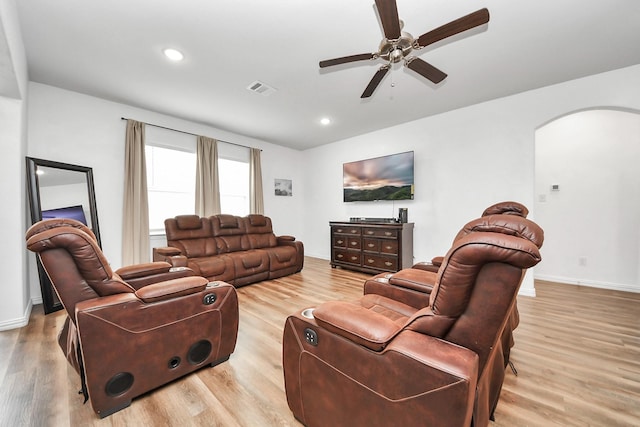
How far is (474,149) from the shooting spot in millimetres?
3709

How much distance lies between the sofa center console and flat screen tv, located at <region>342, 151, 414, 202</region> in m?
0.50

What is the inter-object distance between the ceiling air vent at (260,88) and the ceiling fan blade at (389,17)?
1.82m

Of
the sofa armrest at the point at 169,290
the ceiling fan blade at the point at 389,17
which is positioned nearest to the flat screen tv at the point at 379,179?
the ceiling fan blade at the point at 389,17

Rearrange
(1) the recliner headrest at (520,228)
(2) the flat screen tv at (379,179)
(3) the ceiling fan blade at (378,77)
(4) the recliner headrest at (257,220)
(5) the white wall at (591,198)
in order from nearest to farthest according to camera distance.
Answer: (1) the recliner headrest at (520,228), (3) the ceiling fan blade at (378,77), (5) the white wall at (591,198), (2) the flat screen tv at (379,179), (4) the recliner headrest at (257,220)

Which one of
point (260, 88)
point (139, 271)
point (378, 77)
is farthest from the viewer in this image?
point (260, 88)

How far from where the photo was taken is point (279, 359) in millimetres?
1867

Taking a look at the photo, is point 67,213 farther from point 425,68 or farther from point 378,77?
point 425,68

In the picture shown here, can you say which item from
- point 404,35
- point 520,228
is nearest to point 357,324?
point 520,228

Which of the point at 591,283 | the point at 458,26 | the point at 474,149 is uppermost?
the point at 458,26

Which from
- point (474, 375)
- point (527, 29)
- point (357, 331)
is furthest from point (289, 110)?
point (474, 375)

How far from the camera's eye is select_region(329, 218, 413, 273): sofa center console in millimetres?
4039

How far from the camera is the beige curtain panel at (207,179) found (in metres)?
4.38

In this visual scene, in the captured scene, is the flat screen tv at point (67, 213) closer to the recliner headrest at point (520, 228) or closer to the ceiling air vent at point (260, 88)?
the ceiling air vent at point (260, 88)

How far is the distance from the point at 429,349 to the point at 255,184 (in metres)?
4.82
